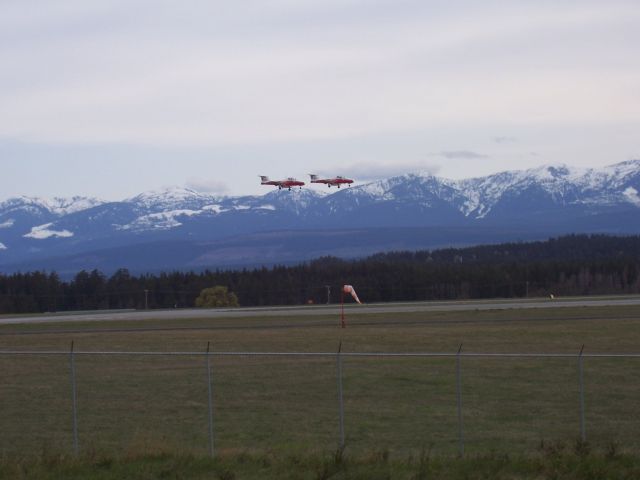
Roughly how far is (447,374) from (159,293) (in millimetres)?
127274

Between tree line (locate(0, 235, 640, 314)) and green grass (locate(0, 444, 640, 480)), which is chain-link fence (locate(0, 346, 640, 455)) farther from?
tree line (locate(0, 235, 640, 314))

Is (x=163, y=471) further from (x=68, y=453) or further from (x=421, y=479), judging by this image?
(x=421, y=479)

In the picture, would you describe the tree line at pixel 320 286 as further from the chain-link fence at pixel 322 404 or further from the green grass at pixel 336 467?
the green grass at pixel 336 467

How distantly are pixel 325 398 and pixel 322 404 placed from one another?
110 centimetres

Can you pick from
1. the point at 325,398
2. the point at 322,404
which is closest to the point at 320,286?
the point at 325,398

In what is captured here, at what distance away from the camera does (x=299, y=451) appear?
23719 mm

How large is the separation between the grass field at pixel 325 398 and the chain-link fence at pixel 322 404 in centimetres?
6

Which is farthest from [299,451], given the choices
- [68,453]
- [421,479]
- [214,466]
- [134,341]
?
[134,341]

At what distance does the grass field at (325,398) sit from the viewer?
27172 mm

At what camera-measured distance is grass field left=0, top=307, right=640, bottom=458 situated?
27.2 meters

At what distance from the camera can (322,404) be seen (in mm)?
33469

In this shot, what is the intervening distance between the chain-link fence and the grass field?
0.19ft

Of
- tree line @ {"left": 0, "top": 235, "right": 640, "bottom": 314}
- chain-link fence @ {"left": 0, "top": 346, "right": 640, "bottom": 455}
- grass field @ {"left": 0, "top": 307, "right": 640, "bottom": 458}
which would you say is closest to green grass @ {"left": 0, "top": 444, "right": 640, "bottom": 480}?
grass field @ {"left": 0, "top": 307, "right": 640, "bottom": 458}

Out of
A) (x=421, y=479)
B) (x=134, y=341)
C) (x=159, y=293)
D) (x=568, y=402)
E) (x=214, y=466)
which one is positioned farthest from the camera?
(x=159, y=293)
